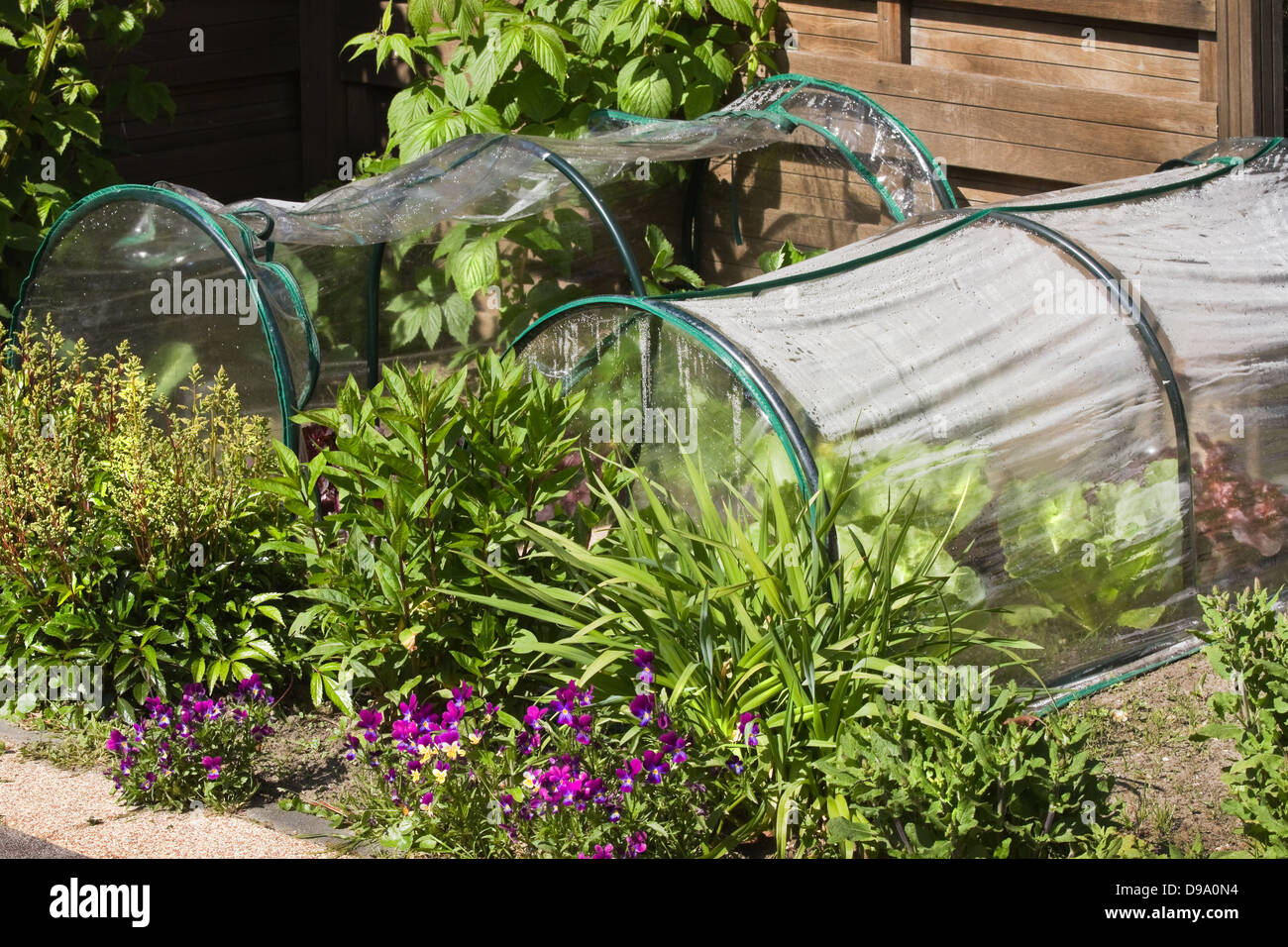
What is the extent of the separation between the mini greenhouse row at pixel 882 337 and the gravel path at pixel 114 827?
4.55 feet

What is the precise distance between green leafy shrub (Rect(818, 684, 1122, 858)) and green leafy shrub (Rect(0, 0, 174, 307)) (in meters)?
4.81

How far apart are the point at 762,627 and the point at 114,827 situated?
173 cm

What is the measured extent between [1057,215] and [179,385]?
314cm

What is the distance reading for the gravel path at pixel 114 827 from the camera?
11.0 ft

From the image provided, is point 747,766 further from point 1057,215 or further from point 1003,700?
point 1057,215

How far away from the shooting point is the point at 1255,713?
10.3 feet

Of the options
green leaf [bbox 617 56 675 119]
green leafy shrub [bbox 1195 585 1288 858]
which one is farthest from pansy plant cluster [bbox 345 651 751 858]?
green leaf [bbox 617 56 675 119]

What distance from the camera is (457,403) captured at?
389cm

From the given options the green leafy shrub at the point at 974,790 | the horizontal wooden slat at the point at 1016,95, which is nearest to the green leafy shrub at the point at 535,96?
the horizontal wooden slat at the point at 1016,95

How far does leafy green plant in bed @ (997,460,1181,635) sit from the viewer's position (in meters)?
3.93

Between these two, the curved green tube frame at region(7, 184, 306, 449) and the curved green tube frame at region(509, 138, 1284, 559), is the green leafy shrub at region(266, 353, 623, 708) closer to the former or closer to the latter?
the curved green tube frame at region(509, 138, 1284, 559)

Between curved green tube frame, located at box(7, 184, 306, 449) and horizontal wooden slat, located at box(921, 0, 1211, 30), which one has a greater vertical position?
horizontal wooden slat, located at box(921, 0, 1211, 30)

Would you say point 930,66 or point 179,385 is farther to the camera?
point 930,66
